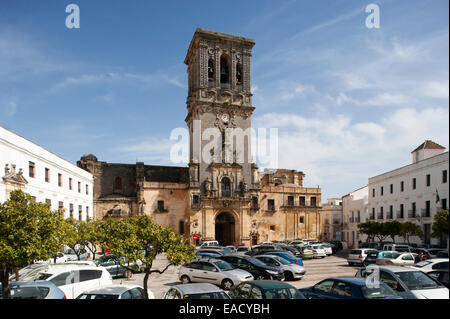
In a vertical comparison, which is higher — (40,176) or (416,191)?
(40,176)

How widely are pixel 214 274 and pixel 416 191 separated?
17.5 m

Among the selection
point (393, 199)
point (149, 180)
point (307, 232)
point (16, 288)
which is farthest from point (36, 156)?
point (307, 232)

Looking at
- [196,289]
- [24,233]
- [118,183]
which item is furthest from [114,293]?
[118,183]

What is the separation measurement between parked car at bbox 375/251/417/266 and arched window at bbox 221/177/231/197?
2449cm

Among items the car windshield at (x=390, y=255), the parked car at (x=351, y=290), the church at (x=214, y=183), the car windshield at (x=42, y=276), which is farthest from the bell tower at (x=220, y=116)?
the parked car at (x=351, y=290)

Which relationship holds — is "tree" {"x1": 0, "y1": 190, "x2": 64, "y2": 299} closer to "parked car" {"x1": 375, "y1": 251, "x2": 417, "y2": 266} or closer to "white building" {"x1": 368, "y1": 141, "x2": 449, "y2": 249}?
"parked car" {"x1": 375, "y1": 251, "x2": 417, "y2": 266}

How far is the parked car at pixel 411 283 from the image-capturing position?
11.3m

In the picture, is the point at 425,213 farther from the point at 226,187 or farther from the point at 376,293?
the point at 226,187

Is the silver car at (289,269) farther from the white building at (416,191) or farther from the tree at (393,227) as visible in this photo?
the tree at (393,227)

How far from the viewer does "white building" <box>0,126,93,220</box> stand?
2305cm

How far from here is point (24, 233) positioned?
1216 centimetres

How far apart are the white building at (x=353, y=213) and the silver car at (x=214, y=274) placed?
34.8 m

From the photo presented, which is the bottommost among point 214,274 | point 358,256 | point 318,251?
point 318,251

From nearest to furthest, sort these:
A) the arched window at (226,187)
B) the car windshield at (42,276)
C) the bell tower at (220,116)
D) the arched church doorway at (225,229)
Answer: the car windshield at (42,276) < the bell tower at (220,116) < the arched window at (226,187) < the arched church doorway at (225,229)
